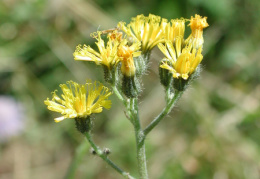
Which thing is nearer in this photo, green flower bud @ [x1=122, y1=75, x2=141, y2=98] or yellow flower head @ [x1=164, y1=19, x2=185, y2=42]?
green flower bud @ [x1=122, y1=75, x2=141, y2=98]

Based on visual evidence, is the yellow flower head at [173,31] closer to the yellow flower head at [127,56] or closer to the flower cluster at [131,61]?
the flower cluster at [131,61]

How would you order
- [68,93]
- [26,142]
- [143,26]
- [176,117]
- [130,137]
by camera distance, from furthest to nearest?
[26,142]
[176,117]
[130,137]
[143,26]
[68,93]

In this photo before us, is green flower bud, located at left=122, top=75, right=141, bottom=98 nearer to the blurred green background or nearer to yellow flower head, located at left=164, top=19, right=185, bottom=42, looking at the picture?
yellow flower head, located at left=164, top=19, right=185, bottom=42

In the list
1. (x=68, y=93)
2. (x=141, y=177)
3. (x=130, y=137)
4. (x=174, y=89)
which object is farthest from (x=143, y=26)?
(x=130, y=137)

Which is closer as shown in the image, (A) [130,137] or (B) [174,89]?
(B) [174,89]

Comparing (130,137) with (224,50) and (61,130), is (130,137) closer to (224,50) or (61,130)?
(61,130)

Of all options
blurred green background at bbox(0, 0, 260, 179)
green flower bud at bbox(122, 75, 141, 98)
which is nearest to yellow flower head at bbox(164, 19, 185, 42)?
green flower bud at bbox(122, 75, 141, 98)

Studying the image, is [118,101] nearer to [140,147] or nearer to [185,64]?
[140,147]
